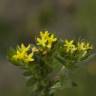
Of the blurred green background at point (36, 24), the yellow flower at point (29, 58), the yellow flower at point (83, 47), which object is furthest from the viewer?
the blurred green background at point (36, 24)

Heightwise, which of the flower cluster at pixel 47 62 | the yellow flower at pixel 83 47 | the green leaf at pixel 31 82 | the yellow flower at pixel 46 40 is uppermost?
the yellow flower at pixel 46 40

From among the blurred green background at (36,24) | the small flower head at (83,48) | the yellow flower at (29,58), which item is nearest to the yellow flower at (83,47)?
the small flower head at (83,48)

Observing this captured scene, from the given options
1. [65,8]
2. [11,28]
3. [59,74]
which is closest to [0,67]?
[11,28]

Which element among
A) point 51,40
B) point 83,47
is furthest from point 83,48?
point 51,40

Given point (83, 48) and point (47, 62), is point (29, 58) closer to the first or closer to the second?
point (47, 62)

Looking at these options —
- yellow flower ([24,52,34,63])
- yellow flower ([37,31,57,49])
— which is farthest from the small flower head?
yellow flower ([24,52,34,63])

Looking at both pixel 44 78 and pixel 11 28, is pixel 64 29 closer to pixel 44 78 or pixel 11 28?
pixel 11 28

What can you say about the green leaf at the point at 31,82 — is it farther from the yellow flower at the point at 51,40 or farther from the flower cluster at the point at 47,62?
the yellow flower at the point at 51,40

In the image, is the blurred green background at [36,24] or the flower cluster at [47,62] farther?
the blurred green background at [36,24]

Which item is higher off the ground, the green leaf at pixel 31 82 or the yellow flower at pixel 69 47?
the yellow flower at pixel 69 47
